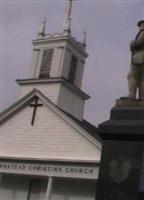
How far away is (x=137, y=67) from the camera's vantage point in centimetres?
1008

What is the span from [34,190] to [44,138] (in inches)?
108

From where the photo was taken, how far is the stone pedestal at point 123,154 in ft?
30.0

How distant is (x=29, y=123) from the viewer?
32.4 meters

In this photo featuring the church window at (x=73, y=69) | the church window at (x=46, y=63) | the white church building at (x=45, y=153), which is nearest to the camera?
the white church building at (x=45, y=153)

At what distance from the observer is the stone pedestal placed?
9.16 meters

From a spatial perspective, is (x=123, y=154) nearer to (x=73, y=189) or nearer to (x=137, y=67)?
(x=137, y=67)

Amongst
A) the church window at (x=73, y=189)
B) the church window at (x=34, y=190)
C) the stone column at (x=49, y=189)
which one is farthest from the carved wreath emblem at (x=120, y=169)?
the church window at (x=34, y=190)

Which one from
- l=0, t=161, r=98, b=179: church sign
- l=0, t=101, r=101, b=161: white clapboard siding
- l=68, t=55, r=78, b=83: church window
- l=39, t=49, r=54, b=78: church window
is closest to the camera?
l=0, t=161, r=98, b=179: church sign

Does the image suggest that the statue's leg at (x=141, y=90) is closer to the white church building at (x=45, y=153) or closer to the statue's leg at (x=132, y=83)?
Answer: the statue's leg at (x=132, y=83)

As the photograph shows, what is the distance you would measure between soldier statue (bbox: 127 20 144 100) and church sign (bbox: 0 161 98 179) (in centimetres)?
1816

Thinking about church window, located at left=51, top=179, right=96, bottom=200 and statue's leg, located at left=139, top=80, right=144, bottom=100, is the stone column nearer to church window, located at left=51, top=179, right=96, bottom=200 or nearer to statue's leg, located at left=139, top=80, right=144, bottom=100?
church window, located at left=51, top=179, right=96, bottom=200

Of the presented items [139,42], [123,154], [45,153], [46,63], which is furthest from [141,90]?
[46,63]

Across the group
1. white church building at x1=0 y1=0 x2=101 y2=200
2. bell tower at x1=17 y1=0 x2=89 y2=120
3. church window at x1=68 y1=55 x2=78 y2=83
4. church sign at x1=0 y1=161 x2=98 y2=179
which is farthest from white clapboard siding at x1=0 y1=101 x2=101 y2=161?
church window at x1=68 y1=55 x2=78 y2=83

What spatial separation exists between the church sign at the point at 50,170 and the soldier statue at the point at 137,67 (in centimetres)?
1816
